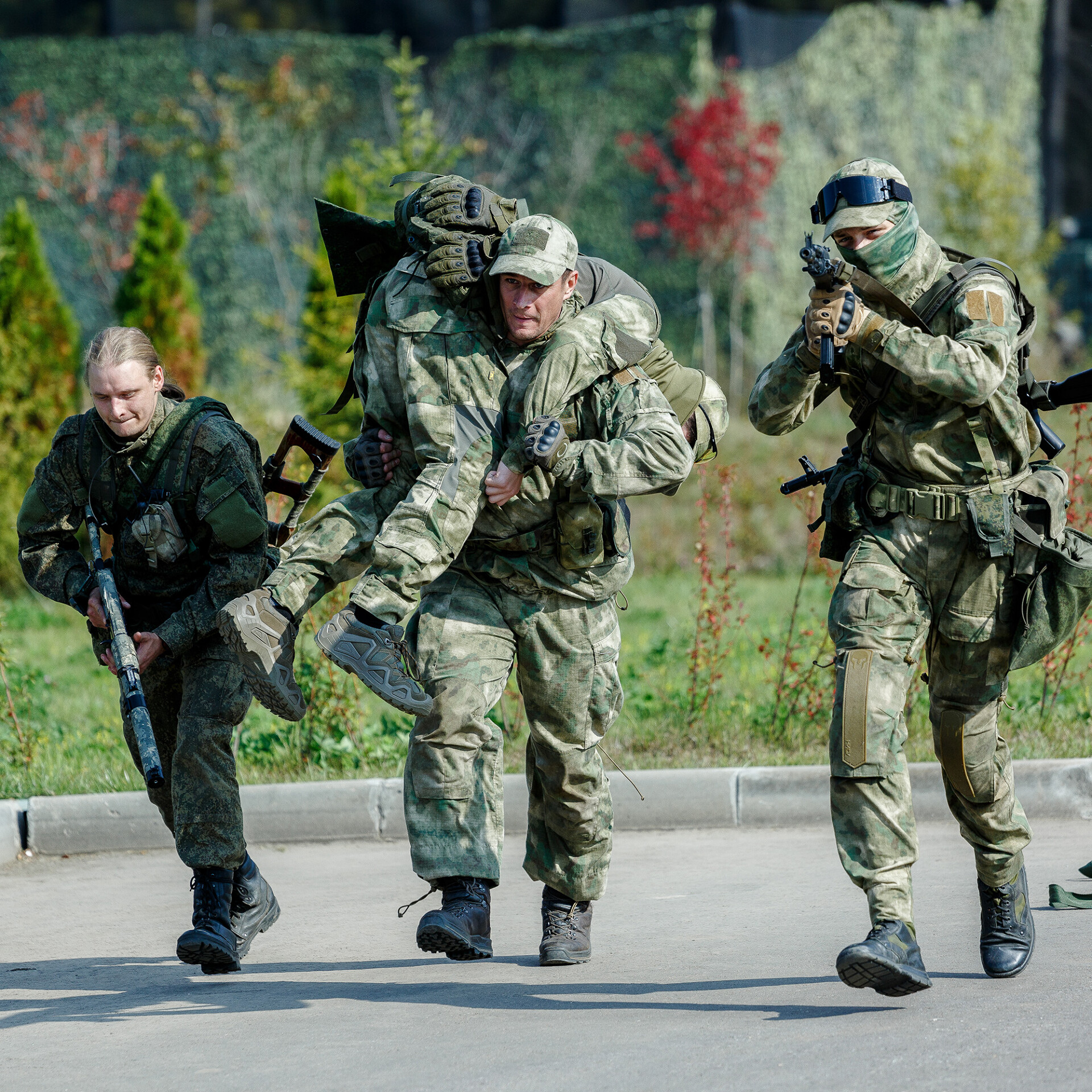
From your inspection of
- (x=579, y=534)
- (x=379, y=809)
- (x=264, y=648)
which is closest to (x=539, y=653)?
(x=579, y=534)

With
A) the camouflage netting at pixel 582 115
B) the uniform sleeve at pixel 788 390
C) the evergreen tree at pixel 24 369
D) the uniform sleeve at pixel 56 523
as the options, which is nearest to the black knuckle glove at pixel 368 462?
the uniform sleeve at pixel 56 523

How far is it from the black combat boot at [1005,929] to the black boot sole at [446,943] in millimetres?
1396

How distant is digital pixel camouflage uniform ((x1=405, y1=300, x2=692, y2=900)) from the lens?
15.0ft

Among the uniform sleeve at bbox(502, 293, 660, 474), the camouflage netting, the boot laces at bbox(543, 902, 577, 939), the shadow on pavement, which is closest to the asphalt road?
the shadow on pavement

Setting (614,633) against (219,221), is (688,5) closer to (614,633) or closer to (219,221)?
(219,221)

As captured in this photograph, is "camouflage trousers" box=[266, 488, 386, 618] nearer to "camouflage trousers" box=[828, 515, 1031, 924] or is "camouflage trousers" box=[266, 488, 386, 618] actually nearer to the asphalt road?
the asphalt road

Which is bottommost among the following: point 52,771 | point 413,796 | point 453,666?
point 52,771

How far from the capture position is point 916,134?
21.0 m

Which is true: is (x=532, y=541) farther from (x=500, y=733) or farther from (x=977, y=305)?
(x=977, y=305)

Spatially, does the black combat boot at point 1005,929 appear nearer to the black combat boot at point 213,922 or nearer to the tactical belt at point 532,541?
the tactical belt at point 532,541

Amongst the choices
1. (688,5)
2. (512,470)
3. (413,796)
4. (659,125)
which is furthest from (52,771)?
(688,5)

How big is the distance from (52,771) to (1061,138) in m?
22.1

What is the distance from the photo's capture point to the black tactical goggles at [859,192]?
14.5 feet

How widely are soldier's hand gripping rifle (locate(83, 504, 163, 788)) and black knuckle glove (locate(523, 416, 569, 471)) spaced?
52.5 inches
